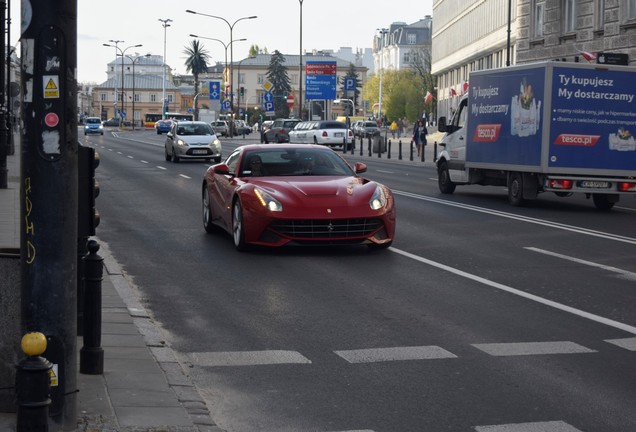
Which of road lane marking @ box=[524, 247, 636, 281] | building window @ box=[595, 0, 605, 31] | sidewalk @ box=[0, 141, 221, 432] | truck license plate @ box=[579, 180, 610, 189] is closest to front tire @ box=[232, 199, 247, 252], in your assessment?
road lane marking @ box=[524, 247, 636, 281]

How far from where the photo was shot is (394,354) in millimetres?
8156

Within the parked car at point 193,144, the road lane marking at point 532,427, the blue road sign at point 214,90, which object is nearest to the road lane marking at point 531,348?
the road lane marking at point 532,427

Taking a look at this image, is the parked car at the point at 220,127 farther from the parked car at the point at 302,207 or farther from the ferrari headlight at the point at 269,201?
the ferrari headlight at the point at 269,201

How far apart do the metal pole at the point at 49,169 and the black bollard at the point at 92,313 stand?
110cm

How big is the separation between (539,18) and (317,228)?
39.8m

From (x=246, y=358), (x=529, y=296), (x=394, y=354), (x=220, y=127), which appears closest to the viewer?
(x=246, y=358)

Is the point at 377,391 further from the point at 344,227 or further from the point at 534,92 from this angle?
the point at 534,92

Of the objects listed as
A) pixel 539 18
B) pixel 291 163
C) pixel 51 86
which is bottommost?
pixel 291 163

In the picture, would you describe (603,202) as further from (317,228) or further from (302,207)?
(302,207)

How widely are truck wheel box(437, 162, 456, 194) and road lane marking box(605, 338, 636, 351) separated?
1795 cm

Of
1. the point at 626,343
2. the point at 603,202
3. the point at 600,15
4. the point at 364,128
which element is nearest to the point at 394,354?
the point at 626,343

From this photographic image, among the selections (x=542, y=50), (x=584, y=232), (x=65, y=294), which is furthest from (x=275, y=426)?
(x=542, y=50)

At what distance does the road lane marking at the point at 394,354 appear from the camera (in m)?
8.02

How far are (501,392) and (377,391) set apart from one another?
2.47ft
